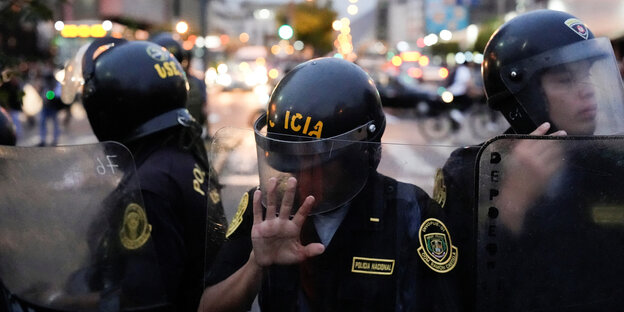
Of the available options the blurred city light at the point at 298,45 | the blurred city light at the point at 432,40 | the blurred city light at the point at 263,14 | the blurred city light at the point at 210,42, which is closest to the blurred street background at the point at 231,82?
the blurred city light at the point at 210,42

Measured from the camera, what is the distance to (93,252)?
1823mm

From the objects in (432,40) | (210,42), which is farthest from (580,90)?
(432,40)

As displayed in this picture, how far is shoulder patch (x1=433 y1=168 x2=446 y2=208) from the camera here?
1.65m

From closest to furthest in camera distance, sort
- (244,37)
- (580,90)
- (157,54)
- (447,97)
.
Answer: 1. (580,90)
2. (157,54)
3. (447,97)
4. (244,37)

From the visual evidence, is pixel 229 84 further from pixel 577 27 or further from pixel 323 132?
pixel 323 132

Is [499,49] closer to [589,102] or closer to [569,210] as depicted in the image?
[589,102]

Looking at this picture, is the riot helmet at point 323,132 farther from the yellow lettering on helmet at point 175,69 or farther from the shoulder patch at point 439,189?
the yellow lettering on helmet at point 175,69

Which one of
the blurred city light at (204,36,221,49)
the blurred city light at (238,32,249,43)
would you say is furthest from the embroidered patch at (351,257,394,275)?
the blurred city light at (238,32,249,43)

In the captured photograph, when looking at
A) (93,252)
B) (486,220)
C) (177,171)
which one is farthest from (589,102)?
(93,252)

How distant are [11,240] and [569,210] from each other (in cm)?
148

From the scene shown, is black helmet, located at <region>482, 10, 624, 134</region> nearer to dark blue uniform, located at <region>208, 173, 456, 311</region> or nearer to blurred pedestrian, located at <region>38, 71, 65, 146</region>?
dark blue uniform, located at <region>208, 173, 456, 311</region>

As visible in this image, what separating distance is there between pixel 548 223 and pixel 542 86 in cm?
88

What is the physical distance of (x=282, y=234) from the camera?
1551mm

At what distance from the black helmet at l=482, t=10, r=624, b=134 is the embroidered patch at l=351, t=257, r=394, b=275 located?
0.90 m
